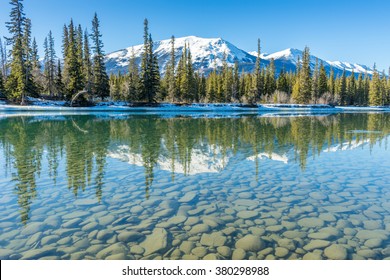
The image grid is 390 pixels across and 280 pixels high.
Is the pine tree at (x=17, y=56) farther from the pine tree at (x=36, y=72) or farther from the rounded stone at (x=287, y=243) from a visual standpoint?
the rounded stone at (x=287, y=243)

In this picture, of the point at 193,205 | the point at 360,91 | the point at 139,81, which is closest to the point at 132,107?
the point at 139,81

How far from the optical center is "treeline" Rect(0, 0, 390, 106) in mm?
48281

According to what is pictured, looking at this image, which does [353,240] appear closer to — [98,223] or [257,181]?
[257,181]

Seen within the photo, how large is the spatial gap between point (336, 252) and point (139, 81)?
172ft

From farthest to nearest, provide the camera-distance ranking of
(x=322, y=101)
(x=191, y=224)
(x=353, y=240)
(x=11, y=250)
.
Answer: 1. (x=322, y=101)
2. (x=191, y=224)
3. (x=353, y=240)
4. (x=11, y=250)

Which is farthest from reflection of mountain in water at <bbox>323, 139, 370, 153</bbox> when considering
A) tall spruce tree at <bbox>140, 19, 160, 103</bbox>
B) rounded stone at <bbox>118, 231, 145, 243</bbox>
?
tall spruce tree at <bbox>140, 19, 160, 103</bbox>

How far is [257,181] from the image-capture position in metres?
8.37

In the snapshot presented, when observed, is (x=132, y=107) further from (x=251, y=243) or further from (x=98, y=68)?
(x=251, y=243)

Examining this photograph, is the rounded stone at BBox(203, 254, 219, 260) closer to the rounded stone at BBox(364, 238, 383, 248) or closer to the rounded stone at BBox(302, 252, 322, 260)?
the rounded stone at BBox(302, 252, 322, 260)

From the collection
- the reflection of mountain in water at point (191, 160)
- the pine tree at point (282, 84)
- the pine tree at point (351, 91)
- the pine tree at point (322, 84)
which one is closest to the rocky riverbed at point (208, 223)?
the reflection of mountain in water at point (191, 160)

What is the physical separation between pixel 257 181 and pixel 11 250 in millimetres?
5964

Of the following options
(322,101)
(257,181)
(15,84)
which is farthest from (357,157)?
(322,101)

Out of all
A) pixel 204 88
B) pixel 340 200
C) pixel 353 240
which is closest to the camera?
pixel 353 240

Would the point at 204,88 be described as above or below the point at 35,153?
above
